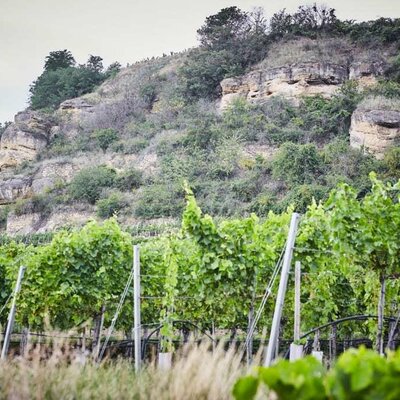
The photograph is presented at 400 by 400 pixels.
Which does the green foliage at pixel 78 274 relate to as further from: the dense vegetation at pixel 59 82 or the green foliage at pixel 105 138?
the dense vegetation at pixel 59 82

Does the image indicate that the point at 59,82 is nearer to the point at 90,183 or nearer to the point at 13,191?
the point at 13,191

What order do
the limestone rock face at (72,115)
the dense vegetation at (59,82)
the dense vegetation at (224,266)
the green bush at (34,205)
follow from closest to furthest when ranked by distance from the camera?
the dense vegetation at (224,266) < the green bush at (34,205) < the limestone rock face at (72,115) < the dense vegetation at (59,82)

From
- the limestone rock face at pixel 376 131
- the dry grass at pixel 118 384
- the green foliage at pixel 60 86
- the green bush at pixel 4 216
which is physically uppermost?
the green foliage at pixel 60 86

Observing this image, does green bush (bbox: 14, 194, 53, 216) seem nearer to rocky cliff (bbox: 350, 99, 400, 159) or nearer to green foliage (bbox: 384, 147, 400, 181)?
rocky cliff (bbox: 350, 99, 400, 159)

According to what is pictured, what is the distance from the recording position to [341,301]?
11922 millimetres

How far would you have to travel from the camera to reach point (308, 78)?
44250 millimetres

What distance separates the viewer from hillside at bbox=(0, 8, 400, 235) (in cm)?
3447

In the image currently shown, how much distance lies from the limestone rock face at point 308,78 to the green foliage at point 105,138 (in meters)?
11.7

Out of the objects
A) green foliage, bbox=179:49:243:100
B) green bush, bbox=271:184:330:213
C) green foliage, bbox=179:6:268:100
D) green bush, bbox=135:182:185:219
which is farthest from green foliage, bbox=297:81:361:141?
green foliage, bbox=179:49:243:100

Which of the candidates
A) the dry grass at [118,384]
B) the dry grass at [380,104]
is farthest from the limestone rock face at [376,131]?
the dry grass at [118,384]

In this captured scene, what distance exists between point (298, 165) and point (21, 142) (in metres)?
30.7

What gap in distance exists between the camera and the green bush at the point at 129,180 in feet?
134

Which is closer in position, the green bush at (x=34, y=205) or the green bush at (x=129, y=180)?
the green bush at (x=129, y=180)

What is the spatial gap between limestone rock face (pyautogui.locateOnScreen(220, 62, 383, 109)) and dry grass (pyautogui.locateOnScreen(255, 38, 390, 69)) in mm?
1087
